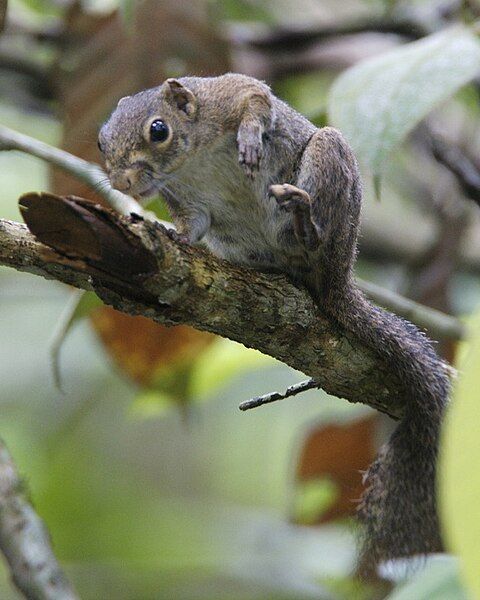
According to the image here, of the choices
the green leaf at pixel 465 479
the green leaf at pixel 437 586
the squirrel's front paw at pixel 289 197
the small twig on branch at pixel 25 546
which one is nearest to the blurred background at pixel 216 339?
the squirrel's front paw at pixel 289 197

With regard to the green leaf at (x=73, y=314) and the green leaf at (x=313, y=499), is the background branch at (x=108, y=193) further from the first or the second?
the green leaf at (x=313, y=499)

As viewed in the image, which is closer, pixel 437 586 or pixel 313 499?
pixel 437 586

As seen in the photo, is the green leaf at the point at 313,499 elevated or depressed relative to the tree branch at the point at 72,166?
depressed

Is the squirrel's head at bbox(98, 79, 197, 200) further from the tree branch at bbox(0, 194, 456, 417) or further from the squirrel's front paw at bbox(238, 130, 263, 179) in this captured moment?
the tree branch at bbox(0, 194, 456, 417)

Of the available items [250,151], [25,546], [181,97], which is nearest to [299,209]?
[250,151]

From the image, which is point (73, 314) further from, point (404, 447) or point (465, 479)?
point (465, 479)

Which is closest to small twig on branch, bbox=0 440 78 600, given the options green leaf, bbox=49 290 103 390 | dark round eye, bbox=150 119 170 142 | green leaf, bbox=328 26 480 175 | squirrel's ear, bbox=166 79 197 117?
green leaf, bbox=49 290 103 390

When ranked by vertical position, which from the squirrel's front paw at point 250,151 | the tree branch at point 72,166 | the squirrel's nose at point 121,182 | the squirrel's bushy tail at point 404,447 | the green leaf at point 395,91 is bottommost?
the squirrel's bushy tail at point 404,447
